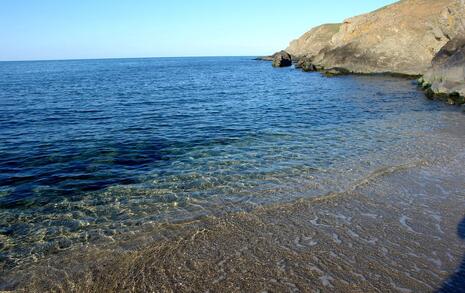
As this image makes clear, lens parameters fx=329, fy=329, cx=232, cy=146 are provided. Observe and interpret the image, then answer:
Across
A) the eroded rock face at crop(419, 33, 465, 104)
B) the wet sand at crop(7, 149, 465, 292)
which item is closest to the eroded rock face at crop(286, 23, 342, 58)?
the eroded rock face at crop(419, 33, 465, 104)

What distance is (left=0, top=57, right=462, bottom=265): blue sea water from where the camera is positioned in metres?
10.4

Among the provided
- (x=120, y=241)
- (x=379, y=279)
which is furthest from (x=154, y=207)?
(x=379, y=279)

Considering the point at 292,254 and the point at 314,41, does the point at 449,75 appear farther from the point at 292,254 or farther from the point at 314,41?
the point at 314,41

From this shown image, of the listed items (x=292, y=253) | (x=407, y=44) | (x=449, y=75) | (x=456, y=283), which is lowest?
(x=292, y=253)

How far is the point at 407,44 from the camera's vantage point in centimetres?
5244

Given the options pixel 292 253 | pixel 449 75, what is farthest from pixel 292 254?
pixel 449 75

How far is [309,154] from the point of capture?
1602 cm

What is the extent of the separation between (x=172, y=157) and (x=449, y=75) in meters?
27.9

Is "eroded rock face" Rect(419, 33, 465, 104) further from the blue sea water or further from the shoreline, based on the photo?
the shoreline

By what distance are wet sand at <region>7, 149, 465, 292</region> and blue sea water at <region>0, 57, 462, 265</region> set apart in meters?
1.01

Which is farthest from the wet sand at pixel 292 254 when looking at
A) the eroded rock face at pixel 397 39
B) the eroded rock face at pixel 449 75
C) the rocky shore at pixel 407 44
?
the eroded rock face at pixel 397 39

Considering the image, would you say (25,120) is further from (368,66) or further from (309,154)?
(368,66)

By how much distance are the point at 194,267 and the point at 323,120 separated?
18.9 metres

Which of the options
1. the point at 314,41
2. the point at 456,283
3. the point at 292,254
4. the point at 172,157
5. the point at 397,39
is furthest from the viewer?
the point at 314,41
